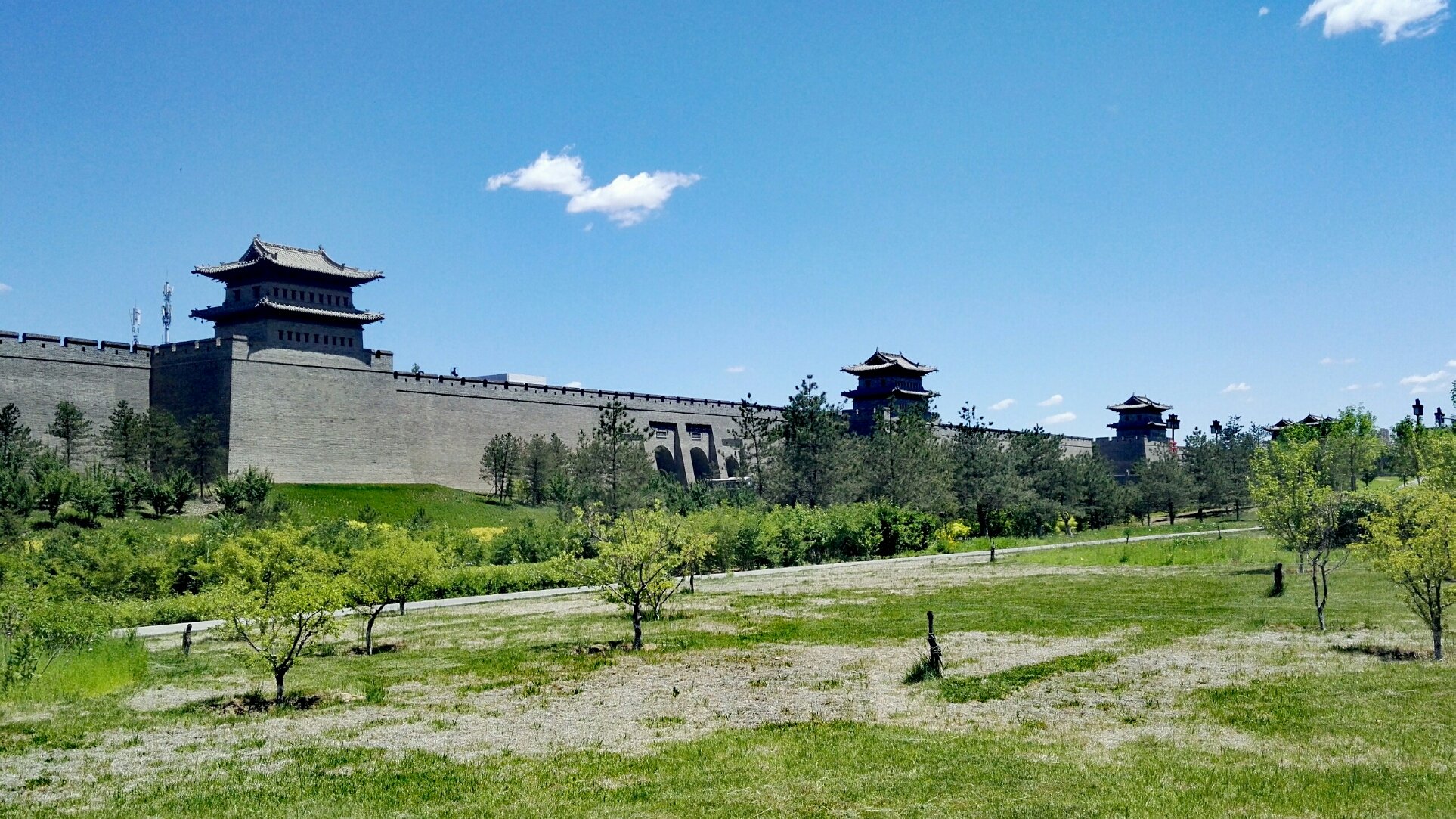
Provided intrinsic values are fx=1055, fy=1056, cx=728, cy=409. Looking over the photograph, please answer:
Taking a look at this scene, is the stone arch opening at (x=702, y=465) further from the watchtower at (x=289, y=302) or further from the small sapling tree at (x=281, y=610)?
the small sapling tree at (x=281, y=610)

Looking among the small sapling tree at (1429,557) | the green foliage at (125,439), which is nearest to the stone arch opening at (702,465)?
the green foliage at (125,439)

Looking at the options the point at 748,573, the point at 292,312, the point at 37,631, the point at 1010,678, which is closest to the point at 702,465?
the point at 292,312

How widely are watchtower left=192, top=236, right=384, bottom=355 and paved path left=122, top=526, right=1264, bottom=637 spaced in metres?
27.8

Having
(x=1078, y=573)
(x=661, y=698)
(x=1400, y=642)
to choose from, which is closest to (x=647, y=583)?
(x=661, y=698)

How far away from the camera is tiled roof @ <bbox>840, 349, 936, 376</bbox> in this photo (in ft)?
218

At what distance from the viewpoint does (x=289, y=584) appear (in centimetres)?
1284

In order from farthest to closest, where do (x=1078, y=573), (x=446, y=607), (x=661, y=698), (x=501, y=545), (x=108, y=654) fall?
1. (x=501, y=545)
2. (x=1078, y=573)
3. (x=446, y=607)
4. (x=108, y=654)
5. (x=661, y=698)

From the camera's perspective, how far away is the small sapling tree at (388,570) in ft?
54.8

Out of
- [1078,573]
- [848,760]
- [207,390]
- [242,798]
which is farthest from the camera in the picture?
[207,390]

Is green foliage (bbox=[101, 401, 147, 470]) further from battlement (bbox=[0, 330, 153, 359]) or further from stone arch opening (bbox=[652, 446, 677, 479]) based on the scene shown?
stone arch opening (bbox=[652, 446, 677, 479])

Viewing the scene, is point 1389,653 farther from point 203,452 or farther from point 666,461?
point 666,461

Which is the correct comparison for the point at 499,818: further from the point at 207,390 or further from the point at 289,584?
the point at 207,390

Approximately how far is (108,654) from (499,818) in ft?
30.9

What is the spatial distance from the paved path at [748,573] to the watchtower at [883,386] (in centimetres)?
2527
